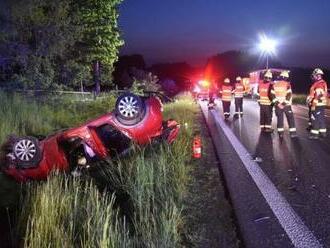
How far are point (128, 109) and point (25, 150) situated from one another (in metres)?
1.82

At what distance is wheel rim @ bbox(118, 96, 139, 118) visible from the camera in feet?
28.5

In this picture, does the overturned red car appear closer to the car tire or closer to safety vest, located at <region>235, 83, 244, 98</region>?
the car tire

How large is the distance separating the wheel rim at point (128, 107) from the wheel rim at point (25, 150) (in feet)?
5.13

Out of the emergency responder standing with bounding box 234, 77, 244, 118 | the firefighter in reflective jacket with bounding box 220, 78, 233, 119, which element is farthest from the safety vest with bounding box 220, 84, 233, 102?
the emergency responder standing with bounding box 234, 77, 244, 118

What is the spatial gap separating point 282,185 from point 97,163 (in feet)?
10.2

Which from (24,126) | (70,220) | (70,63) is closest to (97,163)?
(70,220)

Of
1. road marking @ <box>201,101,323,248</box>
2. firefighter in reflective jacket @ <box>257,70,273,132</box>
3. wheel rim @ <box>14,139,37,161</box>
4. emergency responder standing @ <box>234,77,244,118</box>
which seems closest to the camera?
road marking @ <box>201,101,323,248</box>

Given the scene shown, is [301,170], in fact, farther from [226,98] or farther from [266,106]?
[226,98]

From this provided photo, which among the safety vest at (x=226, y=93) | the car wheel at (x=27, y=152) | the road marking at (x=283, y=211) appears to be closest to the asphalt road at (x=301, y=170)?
the road marking at (x=283, y=211)

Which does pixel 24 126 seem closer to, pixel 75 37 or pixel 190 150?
pixel 190 150

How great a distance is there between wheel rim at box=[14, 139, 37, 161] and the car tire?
1.49m

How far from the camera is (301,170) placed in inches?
310

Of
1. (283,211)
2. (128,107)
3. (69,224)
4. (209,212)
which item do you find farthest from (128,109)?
(69,224)

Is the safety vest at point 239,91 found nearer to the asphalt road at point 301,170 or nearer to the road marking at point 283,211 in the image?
the asphalt road at point 301,170
